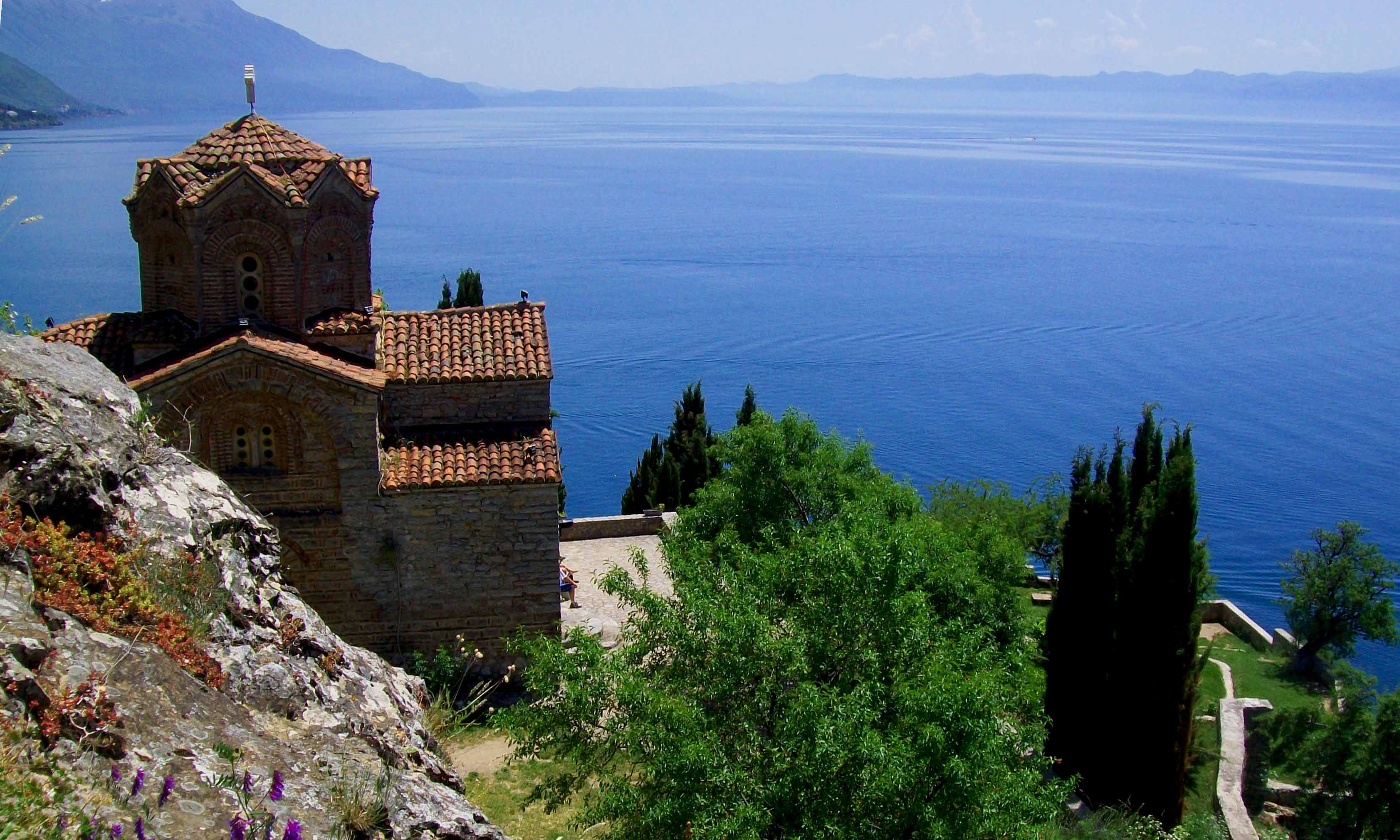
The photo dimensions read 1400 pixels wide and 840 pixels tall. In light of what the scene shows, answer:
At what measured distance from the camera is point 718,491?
1521cm

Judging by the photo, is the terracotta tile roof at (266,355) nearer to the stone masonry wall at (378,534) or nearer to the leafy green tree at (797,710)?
the stone masonry wall at (378,534)

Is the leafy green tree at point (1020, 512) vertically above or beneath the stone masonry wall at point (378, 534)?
beneath

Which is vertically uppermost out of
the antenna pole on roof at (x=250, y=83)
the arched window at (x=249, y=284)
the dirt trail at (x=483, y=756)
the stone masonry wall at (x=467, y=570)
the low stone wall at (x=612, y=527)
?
the antenna pole on roof at (x=250, y=83)

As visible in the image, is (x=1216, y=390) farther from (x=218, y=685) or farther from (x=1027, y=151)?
(x=1027, y=151)

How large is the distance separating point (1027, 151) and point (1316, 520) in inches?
5621

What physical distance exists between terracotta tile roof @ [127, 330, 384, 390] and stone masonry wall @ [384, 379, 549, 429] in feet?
2.74

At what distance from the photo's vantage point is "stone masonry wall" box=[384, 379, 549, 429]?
14.7 meters

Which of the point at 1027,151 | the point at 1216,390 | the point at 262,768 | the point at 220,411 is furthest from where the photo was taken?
the point at 1027,151

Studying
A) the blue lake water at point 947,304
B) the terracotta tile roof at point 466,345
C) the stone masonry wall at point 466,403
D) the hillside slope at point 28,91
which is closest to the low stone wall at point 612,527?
the blue lake water at point 947,304

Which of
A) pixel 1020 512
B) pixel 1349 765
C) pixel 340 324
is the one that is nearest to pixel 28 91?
pixel 1020 512

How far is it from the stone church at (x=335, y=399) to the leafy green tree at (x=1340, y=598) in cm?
1644

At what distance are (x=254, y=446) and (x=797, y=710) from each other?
8.59 m

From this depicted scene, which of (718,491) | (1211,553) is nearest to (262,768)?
(718,491)

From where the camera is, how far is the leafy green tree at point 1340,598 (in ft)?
74.8
